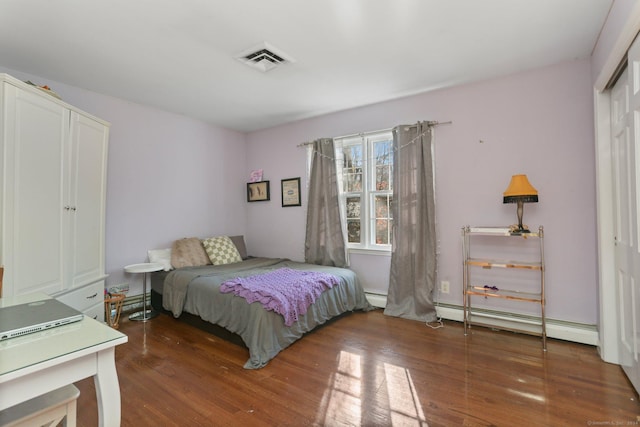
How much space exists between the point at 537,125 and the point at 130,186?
4119 millimetres

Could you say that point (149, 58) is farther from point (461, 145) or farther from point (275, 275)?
point (461, 145)

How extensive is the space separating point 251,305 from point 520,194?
7.65ft

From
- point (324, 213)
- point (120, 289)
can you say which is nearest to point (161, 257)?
point (120, 289)

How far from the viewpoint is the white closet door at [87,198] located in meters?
2.52

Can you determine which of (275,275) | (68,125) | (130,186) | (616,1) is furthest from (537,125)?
(130,186)

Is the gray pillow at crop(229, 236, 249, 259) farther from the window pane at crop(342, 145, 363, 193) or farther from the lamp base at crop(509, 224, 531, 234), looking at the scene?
the lamp base at crop(509, 224, 531, 234)

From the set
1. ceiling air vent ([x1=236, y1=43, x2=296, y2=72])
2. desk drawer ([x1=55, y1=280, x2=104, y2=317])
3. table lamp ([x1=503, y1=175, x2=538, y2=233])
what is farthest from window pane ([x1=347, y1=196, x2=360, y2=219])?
desk drawer ([x1=55, y1=280, x2=104, y2=317])

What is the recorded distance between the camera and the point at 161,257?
140 inches

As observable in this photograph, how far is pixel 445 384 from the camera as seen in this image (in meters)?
1.96

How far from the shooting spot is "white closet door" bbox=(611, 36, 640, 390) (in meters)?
1.67

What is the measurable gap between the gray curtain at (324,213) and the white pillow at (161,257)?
162cm

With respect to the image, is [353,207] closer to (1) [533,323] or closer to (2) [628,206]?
(1) [533,323]

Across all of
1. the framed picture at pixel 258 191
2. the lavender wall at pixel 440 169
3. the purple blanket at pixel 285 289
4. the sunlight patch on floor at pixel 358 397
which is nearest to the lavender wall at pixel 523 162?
the lavender wall at pixel 440 169

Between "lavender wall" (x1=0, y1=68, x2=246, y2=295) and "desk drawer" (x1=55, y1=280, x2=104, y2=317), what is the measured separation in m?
0.46
